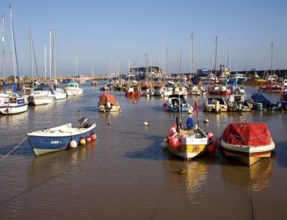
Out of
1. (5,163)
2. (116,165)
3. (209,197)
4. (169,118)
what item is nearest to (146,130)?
(169,118)

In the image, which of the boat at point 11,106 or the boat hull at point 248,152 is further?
the boat at point 11,106

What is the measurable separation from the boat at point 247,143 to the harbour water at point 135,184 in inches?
17.5

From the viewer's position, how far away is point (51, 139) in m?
19.0

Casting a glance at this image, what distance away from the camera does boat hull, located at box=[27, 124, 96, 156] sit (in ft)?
60.5

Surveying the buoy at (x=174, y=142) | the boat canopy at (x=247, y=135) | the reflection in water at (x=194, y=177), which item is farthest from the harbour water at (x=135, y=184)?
the boat canopy at (x=247, y=135)

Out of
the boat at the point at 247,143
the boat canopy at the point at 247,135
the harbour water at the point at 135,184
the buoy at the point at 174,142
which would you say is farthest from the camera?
the buoy at the point at 174,142

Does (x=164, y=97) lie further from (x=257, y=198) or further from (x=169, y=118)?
(x=257, y=198)

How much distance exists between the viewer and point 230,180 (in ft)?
48.9

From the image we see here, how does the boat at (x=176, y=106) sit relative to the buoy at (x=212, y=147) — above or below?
below

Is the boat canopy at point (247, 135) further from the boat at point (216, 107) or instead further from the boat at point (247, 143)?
the boat at point (216, 107)

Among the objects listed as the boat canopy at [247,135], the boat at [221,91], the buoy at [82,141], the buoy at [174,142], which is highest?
the boat canopy at [247,135]

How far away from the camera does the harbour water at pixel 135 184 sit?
468 inches

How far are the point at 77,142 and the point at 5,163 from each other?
4282mm

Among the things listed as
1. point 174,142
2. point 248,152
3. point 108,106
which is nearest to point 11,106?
point 108,106
